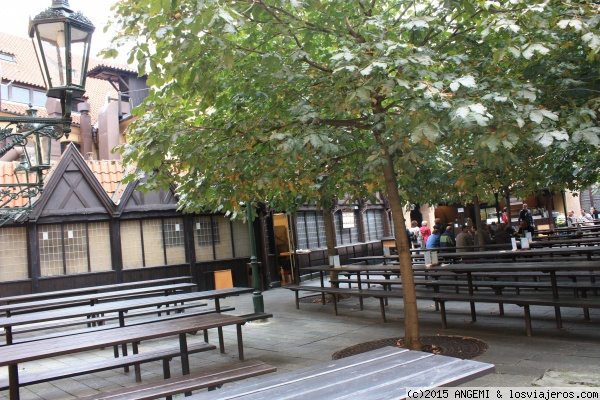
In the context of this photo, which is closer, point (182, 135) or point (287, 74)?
point (287, 74)

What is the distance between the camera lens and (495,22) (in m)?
5.07

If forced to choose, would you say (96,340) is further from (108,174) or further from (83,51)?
(108,174)

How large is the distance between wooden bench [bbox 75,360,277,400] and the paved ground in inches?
81.5

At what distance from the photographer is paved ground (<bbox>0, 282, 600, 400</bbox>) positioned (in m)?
5.68

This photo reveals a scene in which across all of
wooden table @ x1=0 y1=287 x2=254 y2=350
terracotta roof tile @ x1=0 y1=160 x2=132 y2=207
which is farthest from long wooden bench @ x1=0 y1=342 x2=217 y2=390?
terracotta roof tile @ x1=0 y1=160 x2=132 y2=207

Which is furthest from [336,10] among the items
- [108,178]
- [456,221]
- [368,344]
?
[456,221]

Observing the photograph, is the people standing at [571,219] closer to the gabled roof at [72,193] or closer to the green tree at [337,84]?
the green tree at [337,84]

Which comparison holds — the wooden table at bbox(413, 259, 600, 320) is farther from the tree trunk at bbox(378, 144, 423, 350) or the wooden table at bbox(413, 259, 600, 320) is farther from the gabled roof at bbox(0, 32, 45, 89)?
the gabled roof at bbox(0, 32, 45, 89)

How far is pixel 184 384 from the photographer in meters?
4.36

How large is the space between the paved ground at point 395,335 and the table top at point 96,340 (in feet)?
4.48

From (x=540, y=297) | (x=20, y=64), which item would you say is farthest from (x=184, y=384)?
(x=20, y=64)

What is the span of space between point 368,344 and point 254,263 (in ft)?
12.5

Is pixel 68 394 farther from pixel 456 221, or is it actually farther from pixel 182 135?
pixel 456 221

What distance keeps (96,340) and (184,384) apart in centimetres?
135
